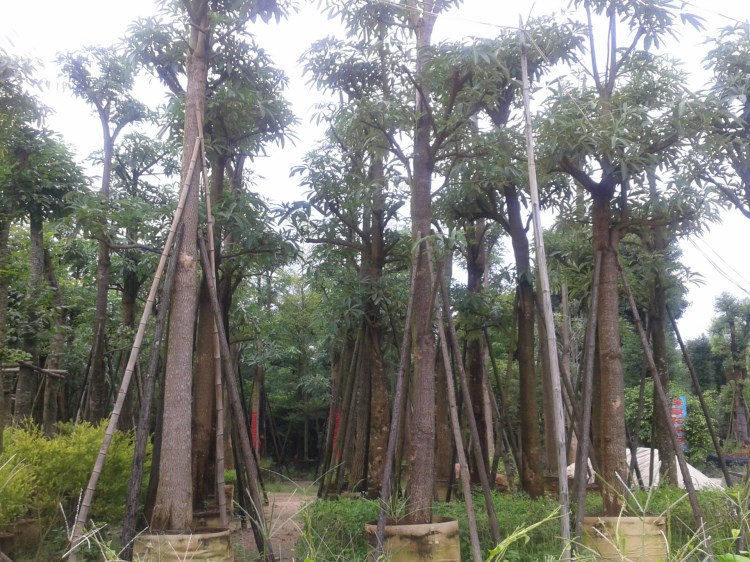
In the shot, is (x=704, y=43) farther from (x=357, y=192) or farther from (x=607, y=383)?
(x=357, y=192)

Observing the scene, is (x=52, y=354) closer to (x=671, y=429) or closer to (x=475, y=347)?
(x=475, y=347)

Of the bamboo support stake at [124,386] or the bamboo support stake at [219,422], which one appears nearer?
the bamboo support stake at [124,386]

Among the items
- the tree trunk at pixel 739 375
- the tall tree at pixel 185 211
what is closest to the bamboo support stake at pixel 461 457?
the tall tree at pixel 185 211

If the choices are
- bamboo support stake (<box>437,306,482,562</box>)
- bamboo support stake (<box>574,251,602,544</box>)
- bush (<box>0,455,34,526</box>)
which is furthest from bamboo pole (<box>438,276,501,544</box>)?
bush (<box>0,455,34,526</box>)

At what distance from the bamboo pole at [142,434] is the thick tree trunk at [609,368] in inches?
132

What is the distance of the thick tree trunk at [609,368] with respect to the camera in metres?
5.70

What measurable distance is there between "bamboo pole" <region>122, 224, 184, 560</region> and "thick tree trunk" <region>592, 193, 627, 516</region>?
3.35m

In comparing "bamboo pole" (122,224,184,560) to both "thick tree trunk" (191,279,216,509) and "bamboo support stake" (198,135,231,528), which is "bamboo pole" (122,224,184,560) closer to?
"bamboo support stake" (198,135,231,528)

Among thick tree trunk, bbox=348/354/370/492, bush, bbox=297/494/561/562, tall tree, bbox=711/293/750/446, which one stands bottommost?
bush, bbox=297/494/561/562

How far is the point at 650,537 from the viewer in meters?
4.80

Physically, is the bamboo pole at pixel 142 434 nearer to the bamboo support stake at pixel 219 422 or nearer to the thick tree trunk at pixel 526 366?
the bamboo support stake at pixel 219 422

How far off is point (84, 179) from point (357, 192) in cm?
329

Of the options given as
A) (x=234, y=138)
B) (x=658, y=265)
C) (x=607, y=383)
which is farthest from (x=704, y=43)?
(x=234, y=138)

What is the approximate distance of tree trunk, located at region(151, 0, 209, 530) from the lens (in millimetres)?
5066
